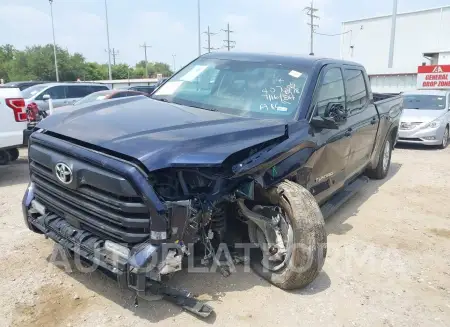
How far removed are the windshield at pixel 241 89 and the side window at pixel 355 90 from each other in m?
1.16

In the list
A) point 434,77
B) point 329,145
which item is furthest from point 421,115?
point 434,77

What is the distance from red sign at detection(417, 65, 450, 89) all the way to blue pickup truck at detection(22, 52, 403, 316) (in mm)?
19190

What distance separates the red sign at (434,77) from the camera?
20531mm

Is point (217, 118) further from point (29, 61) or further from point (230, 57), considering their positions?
point (29, 61)

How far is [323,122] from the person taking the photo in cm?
368

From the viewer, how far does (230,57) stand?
177 inches

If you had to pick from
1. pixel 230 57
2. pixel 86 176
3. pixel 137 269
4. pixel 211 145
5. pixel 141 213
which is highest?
pixel 230 57

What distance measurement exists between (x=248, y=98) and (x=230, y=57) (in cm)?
84

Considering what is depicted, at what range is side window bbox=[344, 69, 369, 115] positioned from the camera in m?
4.93

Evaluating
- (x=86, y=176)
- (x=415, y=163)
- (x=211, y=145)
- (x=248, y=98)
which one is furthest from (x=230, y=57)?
(x=415, y=163)

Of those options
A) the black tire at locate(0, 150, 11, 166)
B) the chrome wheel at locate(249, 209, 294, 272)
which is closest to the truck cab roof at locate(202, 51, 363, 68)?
the chrome wheel at locate(249, 209, 294, 272)

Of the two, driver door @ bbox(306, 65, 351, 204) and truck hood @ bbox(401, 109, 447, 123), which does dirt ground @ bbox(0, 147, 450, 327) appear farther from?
truck hood @ bbox(401, 109, 447, 123)

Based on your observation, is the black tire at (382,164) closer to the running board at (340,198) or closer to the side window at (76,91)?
the running board at (340,198)

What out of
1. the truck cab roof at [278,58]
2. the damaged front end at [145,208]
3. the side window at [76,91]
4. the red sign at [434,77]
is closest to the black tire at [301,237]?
the damaged front end at [145,208]
